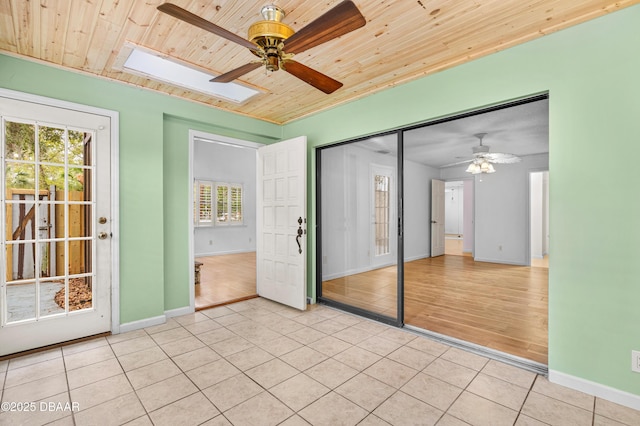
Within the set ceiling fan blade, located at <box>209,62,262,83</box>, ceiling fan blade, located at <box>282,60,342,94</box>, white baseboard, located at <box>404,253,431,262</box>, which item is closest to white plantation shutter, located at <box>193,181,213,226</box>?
white baseboard, located at <box>404,253,431,262</box>

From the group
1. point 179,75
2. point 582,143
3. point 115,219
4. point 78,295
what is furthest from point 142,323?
point 582,143

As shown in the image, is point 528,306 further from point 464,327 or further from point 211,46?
point 211,46

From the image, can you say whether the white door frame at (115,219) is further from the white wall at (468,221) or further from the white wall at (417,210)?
the white wall at (468,221)

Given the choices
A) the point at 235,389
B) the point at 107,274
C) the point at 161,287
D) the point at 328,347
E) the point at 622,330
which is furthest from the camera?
the point at 161,287

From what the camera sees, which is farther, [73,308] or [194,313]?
[194,313]

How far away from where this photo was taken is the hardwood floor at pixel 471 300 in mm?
2883

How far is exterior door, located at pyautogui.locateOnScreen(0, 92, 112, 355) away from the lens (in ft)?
8.24

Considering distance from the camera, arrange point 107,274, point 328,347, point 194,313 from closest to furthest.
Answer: point 328,347 → point 107,274 → point 194,313

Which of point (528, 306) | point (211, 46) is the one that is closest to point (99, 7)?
point (211, 46)

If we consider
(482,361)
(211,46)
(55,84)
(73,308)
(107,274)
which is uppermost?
(211,46)

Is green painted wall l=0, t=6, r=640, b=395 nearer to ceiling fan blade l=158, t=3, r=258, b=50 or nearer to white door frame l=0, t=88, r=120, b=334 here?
white door frame l=0, t=88, r=120, b=334

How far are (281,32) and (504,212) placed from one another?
6906mm

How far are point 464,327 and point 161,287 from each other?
3243mm

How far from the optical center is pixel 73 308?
110 inches
